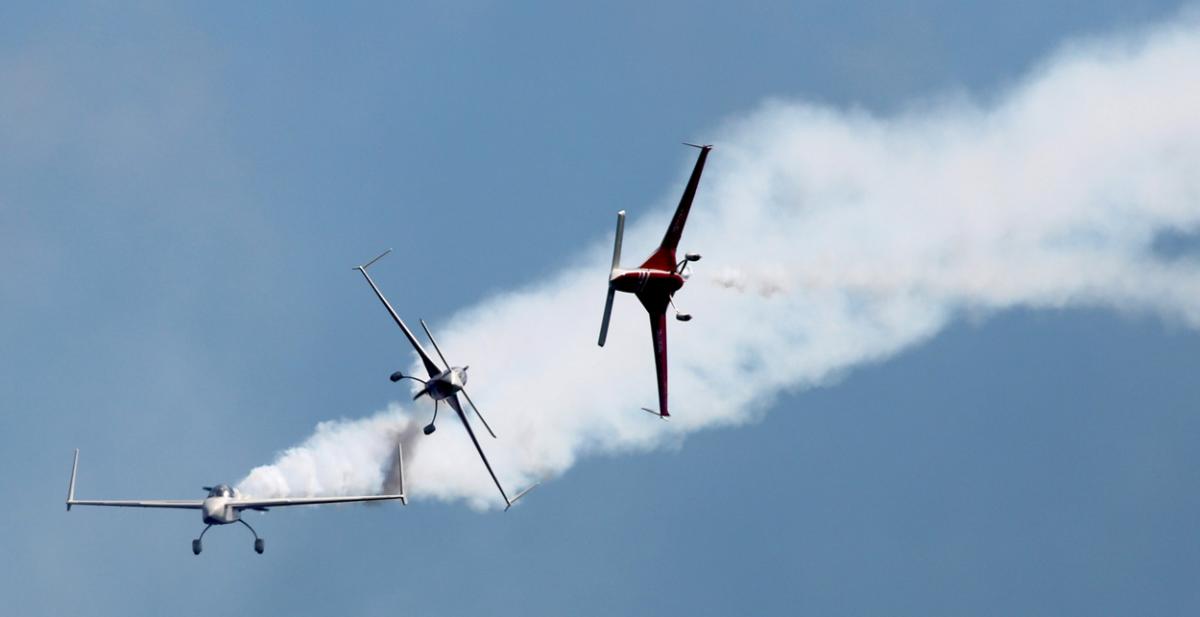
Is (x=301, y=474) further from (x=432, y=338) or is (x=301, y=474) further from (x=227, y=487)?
(x=432, y=338)

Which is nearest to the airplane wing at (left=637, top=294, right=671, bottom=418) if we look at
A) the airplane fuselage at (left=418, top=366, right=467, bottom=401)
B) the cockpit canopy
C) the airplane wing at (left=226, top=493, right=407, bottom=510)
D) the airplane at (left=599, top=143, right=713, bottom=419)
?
the airplane at (left=599, top=143, right=713, bottom=419)

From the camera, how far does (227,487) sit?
320 feet

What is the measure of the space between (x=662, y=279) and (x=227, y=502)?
2587 centimetres

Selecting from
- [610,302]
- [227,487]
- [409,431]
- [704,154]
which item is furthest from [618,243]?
[227,487]

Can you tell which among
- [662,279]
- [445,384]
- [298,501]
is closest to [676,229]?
[662,279]

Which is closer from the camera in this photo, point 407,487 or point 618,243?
point 618,243

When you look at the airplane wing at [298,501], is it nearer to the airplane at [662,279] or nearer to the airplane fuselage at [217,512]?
the airplane fuselage at [217,512]

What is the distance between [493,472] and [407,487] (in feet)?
24.2

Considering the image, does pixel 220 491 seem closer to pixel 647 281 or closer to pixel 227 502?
pixel 227 502

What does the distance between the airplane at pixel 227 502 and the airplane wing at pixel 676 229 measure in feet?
56.2

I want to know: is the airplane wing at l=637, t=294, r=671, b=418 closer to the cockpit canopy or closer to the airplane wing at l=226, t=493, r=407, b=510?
the airplane wing at l=226, t=493, r=407, b=510

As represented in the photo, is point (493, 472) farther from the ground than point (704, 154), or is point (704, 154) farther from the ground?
point (704, 154)

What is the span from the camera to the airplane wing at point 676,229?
98.6 metres

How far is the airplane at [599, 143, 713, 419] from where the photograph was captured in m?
95.2
